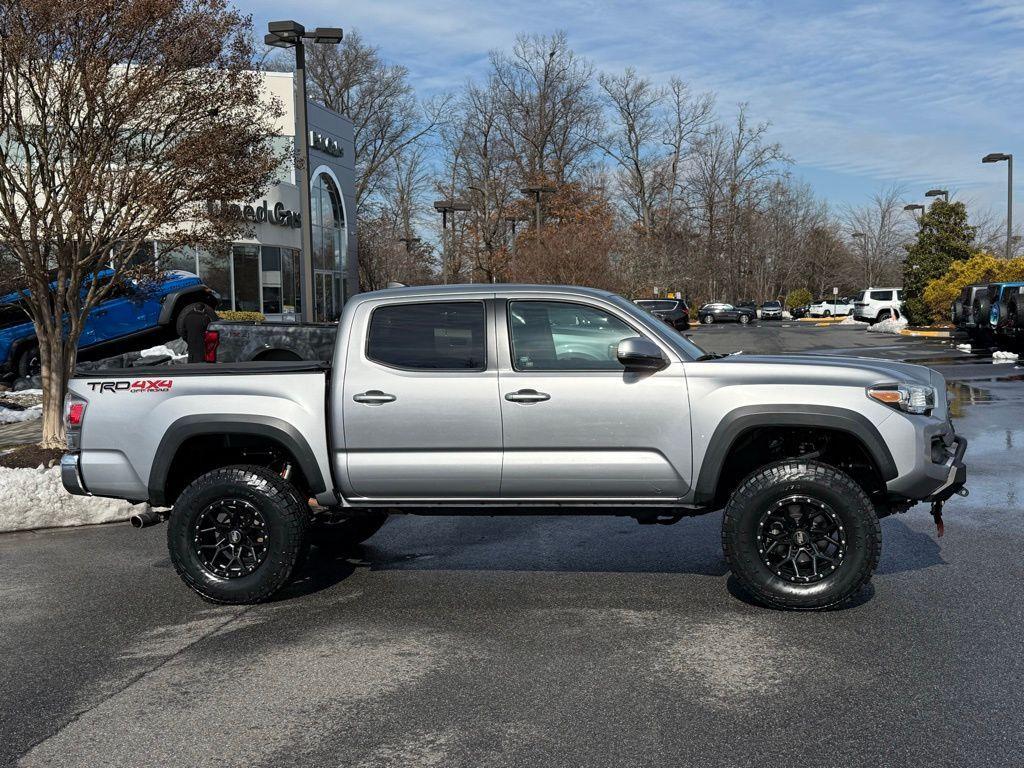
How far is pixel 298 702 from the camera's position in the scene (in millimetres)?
4492

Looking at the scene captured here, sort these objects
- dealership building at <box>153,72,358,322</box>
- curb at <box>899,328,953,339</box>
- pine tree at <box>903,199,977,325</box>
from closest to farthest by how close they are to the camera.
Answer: dealership building at <box>153,72,358,322</box> < curb at <box>899,328,953,339</box> < pine tree at <box>903,199,977,325</box>

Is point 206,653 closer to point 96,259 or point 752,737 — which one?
point 752,737

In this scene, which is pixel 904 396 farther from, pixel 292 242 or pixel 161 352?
pixel 292 242

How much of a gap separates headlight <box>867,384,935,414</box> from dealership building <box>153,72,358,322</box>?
782 inches

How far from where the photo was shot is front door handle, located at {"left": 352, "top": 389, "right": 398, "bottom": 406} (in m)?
5.96

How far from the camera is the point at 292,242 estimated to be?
34.6 meters

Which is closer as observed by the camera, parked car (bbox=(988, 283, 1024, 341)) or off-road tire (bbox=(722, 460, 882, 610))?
off-road tire (bbox=(722, 460, 882, 610))

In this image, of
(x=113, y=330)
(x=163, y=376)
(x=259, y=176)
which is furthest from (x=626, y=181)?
(x=163, y=376)

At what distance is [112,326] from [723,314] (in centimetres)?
5129

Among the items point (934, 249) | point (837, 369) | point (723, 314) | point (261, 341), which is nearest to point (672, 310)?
point (934, 249)

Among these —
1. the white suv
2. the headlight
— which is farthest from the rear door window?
the white suv

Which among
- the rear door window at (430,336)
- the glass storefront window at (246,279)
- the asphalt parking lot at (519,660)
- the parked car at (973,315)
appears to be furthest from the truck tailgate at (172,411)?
the glass storefront window at (246,279)

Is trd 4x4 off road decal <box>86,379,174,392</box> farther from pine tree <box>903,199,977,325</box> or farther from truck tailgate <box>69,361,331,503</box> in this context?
pine tree <box>903,199,977,325</box>

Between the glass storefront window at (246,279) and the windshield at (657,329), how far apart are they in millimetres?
26716
